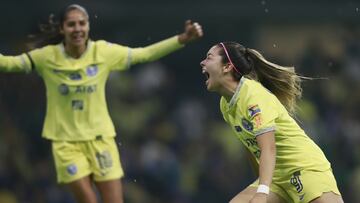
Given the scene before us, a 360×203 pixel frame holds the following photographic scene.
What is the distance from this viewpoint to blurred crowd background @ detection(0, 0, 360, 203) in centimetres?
1495

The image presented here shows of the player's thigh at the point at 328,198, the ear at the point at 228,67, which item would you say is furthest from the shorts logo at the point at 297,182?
the ear at the point at 228,67

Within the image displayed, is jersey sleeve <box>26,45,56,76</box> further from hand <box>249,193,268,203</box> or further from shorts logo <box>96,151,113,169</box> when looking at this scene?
hand <box>249,193,268,203</box>

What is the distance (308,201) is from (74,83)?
8.93 ft

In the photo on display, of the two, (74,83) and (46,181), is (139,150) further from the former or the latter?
(74,83)

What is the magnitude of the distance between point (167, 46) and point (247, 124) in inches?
88.1

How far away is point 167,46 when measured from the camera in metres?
9.77

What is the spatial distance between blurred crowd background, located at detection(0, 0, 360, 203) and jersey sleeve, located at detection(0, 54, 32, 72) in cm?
470

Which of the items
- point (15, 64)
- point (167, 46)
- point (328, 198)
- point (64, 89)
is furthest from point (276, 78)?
point (15, 64)

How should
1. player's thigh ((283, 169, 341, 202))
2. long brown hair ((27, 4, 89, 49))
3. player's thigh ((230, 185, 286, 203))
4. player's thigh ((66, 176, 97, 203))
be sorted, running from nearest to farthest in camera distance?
1. player's thigh ((283, 169, 341, 202))
2. player's thigh ((230, 185, 286, 203))
3. player's thigh ((66, 176, 97, 203))
4. long brown hair ((27, 4, 89, 49))

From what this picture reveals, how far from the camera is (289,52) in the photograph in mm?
18312

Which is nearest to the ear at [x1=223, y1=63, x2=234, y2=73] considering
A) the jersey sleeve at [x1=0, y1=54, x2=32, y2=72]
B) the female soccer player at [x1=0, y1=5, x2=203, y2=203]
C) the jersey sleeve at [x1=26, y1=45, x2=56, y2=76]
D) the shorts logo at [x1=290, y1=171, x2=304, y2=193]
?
the shorts logo at [x1=290, y1=171, x2=304, y2=193]

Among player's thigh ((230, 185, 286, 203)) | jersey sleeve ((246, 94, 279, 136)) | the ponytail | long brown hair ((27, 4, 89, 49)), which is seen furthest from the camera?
long brown hair ((27, 4, 89, 49))

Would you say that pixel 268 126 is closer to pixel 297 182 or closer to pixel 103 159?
pixel 297 182

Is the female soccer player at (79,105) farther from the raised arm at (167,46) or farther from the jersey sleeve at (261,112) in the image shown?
the jersey sleeve at (261,112)
